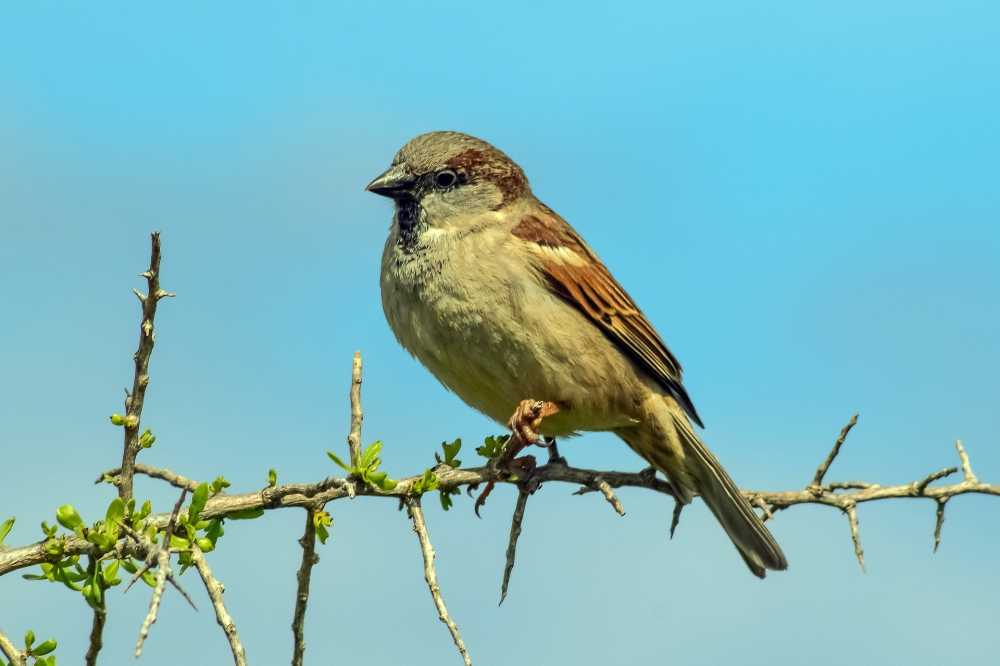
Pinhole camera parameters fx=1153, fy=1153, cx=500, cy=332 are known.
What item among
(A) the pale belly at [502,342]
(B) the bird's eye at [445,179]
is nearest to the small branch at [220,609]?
(A) the pale belly at [502,342]

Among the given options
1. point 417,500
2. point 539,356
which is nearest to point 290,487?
point 417,500

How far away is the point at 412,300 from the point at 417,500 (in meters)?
1.52

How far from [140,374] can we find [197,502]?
0.43m

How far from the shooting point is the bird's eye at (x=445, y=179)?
19.4 feet

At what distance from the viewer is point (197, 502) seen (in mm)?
3525

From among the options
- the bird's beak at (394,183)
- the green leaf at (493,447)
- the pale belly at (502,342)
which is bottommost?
the green leaf at (493,447)

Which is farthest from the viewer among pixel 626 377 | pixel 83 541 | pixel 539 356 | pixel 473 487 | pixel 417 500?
pixel 626 377

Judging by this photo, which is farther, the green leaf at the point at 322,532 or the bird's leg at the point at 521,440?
the bird's leg at the point at 521,440

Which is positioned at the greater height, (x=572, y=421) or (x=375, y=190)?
(x=375, y=190)

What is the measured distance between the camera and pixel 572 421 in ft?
18.1

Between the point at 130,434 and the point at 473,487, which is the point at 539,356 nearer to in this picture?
the point at 473,487

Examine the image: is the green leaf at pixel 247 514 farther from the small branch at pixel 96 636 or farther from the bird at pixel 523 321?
the bird at pixel 523 321

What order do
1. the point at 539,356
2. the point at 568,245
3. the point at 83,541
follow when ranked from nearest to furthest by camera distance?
1. the point at 83,541
2. the point at 539,356
3. the point at 568,245

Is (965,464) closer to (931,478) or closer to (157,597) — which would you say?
Answer: (931,478)
